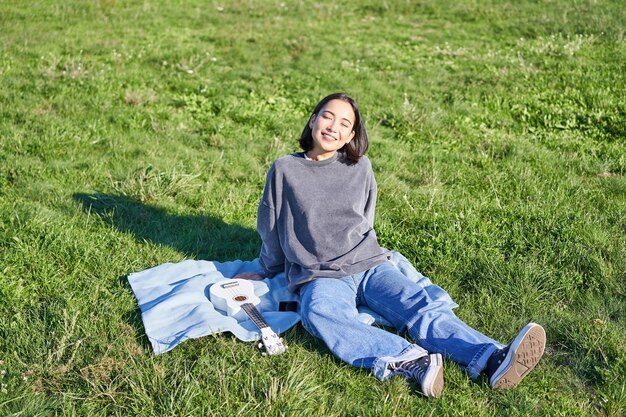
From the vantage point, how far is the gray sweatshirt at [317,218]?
4648 mm

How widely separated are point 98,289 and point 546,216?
12.0 ft

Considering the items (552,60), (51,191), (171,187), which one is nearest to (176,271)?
(171,187)

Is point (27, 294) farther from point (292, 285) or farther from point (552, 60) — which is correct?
point (552, 60)

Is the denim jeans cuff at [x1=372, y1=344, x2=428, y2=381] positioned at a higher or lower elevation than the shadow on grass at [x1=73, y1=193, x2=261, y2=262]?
higher

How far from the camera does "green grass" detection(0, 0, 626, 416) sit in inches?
149

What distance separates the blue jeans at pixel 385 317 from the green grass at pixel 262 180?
126mm

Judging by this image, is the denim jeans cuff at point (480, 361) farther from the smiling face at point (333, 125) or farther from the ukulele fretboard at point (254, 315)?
the smiling face at point (333, 125)

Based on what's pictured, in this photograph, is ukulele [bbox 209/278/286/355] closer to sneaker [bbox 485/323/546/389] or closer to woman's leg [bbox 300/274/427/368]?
woman's leg [bbox 300/274/427/368]

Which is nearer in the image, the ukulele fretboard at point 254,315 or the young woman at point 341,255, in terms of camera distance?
the young woman at point 341,255

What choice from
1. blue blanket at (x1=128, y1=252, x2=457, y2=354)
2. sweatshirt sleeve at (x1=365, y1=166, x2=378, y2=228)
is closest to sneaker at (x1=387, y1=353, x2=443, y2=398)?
blue blanket at (x1=128, y1=252, x2=457, y2=354)

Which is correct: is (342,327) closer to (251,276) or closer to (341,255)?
(341,255)

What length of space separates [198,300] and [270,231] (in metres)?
0.70

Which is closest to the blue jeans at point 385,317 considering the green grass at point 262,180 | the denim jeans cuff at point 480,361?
the denim jeans cuff at point 480,361

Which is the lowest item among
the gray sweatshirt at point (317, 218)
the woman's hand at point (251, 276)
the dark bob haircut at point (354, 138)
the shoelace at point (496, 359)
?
the woman's hand at point (251, 276)
